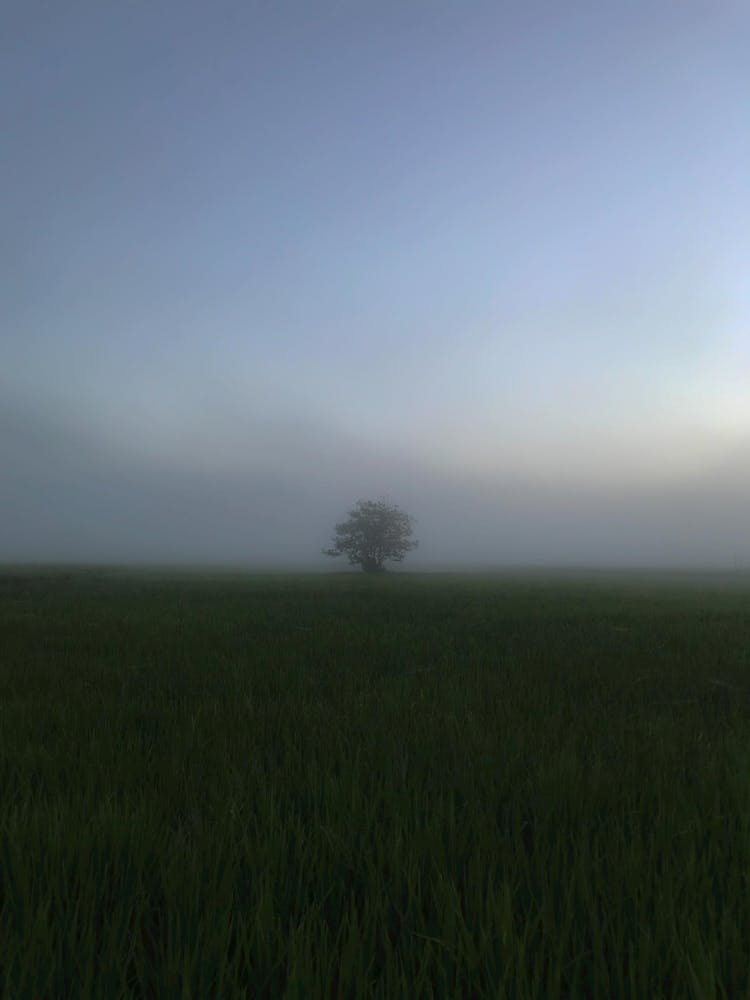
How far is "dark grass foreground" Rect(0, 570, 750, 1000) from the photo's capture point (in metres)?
1.57

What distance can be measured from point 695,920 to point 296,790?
1.93m

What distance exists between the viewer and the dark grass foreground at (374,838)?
61.7 inches

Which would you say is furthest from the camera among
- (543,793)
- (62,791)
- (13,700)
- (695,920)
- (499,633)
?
(499,633)

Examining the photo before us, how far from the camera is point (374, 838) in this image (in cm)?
231

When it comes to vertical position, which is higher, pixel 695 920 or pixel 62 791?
pixel 695 920

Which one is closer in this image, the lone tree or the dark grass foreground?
the dark grass foreground

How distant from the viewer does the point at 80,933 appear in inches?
69.6

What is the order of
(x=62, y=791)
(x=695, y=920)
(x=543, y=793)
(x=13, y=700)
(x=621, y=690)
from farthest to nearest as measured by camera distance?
1. (x=621, y=690)
2. (x=13, y=700)
3. (x=62, y=791)
4. (x=543, y=793)
5. (x=695, y=920)

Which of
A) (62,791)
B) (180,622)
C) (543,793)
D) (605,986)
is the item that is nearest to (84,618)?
(180,622)

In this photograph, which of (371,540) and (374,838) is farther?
(371,540)

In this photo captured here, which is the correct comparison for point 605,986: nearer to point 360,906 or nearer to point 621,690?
point 360,906

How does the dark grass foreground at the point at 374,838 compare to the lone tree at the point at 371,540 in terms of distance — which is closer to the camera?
the dark grass foreground at the point at 374,838

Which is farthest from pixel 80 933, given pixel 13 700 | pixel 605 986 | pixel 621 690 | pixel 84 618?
pixel 84 618

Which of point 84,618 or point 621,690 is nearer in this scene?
point 621,690
